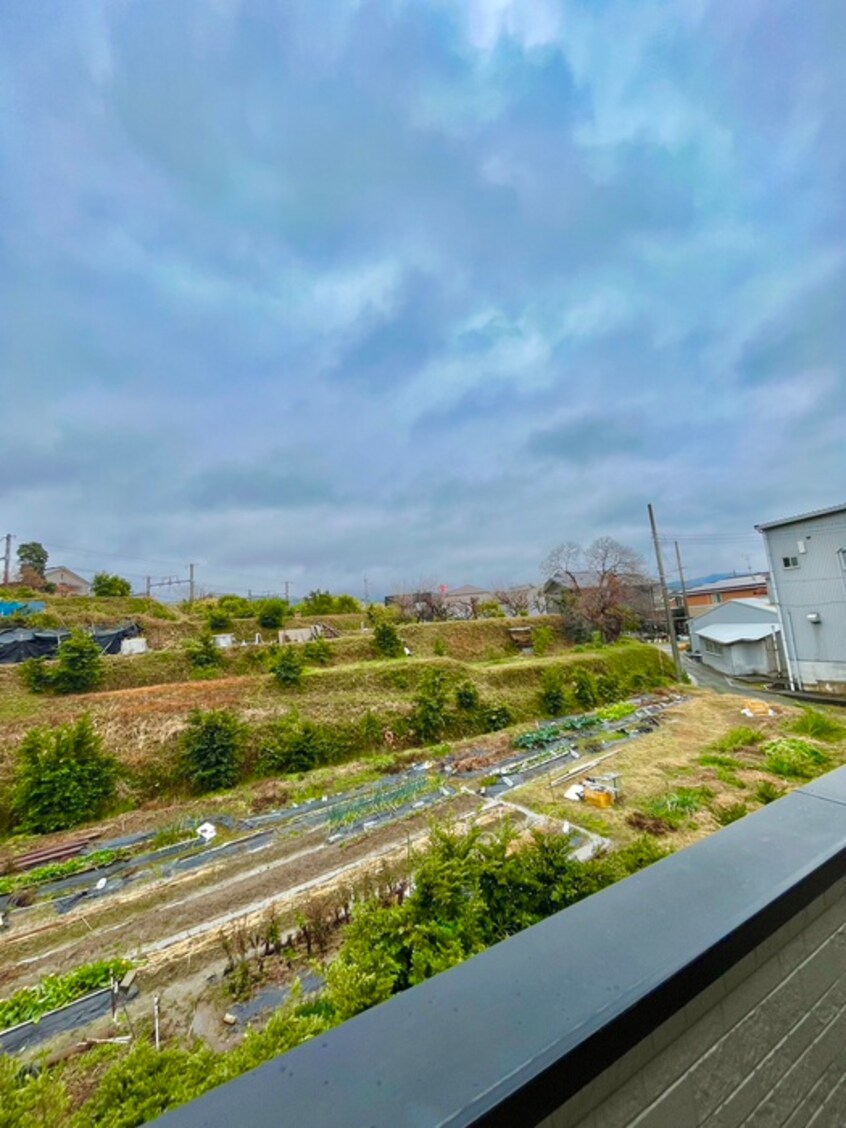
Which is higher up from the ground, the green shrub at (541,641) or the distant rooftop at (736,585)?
the distant rooftop at (736,585)

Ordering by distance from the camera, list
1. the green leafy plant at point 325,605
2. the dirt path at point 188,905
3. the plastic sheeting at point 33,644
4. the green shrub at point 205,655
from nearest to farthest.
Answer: the dirt path at point 188,905 < the plastic sheeting at point 33,644 < the green shrub at point 205,655 < the green leafy plant at point 325,605

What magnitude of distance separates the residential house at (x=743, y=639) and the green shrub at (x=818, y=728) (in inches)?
361

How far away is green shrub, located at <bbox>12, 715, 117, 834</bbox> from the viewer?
7.21m

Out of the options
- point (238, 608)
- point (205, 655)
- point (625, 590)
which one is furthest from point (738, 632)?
point (238, 608)

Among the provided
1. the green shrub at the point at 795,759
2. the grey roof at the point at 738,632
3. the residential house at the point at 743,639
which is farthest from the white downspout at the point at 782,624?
the green shrub at the point at 795,759

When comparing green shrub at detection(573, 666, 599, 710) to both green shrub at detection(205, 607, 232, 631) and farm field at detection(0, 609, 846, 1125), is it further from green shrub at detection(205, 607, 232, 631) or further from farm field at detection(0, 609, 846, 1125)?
green shrub at detection(205, 607, 232, 631)

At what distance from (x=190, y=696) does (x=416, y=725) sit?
5358mm

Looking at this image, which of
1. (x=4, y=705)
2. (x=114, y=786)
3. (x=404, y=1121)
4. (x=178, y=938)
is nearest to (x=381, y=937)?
(x=404, y=1121)

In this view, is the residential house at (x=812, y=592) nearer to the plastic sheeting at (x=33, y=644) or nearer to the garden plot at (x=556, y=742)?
the garden plot at (x=556, y=742)

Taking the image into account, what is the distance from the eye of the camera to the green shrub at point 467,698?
39.7 feet

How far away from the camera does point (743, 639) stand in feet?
57.4

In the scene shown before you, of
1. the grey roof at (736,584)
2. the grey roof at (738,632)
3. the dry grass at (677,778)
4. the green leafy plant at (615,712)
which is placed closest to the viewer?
the dry grass at (677,778)

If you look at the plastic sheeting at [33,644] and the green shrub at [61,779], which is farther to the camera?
the plastic sheeting at [33,644]

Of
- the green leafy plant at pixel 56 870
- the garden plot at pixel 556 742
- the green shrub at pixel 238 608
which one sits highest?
the green shrub at pixel 238 608
